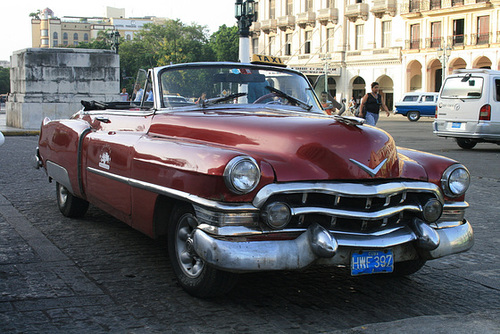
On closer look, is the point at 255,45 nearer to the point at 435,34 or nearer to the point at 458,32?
the point at 435,34

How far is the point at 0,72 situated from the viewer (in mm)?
120438

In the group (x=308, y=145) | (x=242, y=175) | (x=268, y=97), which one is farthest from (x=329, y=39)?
(x=242, y=175)

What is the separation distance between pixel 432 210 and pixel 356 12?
5504cm

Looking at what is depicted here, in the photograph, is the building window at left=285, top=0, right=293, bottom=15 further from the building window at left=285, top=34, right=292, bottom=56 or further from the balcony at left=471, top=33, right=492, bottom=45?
the balcony at left=471, top=33, right=492, bottom=45

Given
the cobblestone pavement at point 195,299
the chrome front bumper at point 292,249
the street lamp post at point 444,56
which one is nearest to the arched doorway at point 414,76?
the street lamp post at point 444,56

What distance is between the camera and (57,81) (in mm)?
23234

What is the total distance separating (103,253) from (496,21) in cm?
4689

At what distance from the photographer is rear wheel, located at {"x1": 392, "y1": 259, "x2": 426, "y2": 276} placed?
4707 millimetres

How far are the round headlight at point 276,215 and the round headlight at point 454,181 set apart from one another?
1307 millimetres

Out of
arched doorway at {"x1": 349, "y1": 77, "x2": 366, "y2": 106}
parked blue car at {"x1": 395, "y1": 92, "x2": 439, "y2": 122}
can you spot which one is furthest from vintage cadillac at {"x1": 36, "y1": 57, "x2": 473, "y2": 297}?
arched doorway at {"x1": 349, "y1": 77, "x2": 366, "y2": 106}

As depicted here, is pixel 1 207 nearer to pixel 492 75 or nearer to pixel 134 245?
pixel 134 245

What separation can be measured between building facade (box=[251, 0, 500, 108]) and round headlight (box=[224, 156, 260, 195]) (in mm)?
45865

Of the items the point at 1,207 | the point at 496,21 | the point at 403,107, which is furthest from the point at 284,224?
the point at 496,21

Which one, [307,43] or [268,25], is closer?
[307,43]
